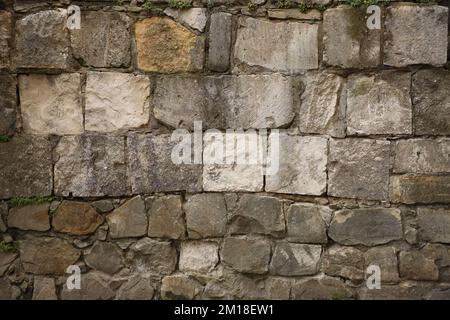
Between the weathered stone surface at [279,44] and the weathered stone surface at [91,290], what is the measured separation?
1.92 m

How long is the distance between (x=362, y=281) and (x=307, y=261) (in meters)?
0.41

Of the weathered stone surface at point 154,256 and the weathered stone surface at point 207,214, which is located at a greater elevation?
the weathered stone surface at point 207,214

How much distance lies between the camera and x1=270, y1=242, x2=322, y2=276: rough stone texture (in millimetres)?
3297

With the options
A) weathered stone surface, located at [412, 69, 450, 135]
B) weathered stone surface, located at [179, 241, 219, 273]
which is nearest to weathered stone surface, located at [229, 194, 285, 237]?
weathered stone surface, located at [179, 241, 219, 273]

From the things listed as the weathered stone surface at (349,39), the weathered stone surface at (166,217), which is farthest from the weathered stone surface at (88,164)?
the weathered stone surface at (349,39)

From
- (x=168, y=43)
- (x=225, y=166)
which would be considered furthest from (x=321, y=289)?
(x=168, y=43)

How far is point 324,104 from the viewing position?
10.6 feet

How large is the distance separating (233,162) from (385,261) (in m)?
1.29

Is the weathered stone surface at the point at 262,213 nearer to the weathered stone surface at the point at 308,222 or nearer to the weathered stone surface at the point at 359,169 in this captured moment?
the weathered stone surface at the point at 308,222

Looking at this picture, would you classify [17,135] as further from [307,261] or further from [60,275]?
[307,261]

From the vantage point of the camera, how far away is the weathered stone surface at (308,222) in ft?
10.7

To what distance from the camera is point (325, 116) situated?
3.23 meters
